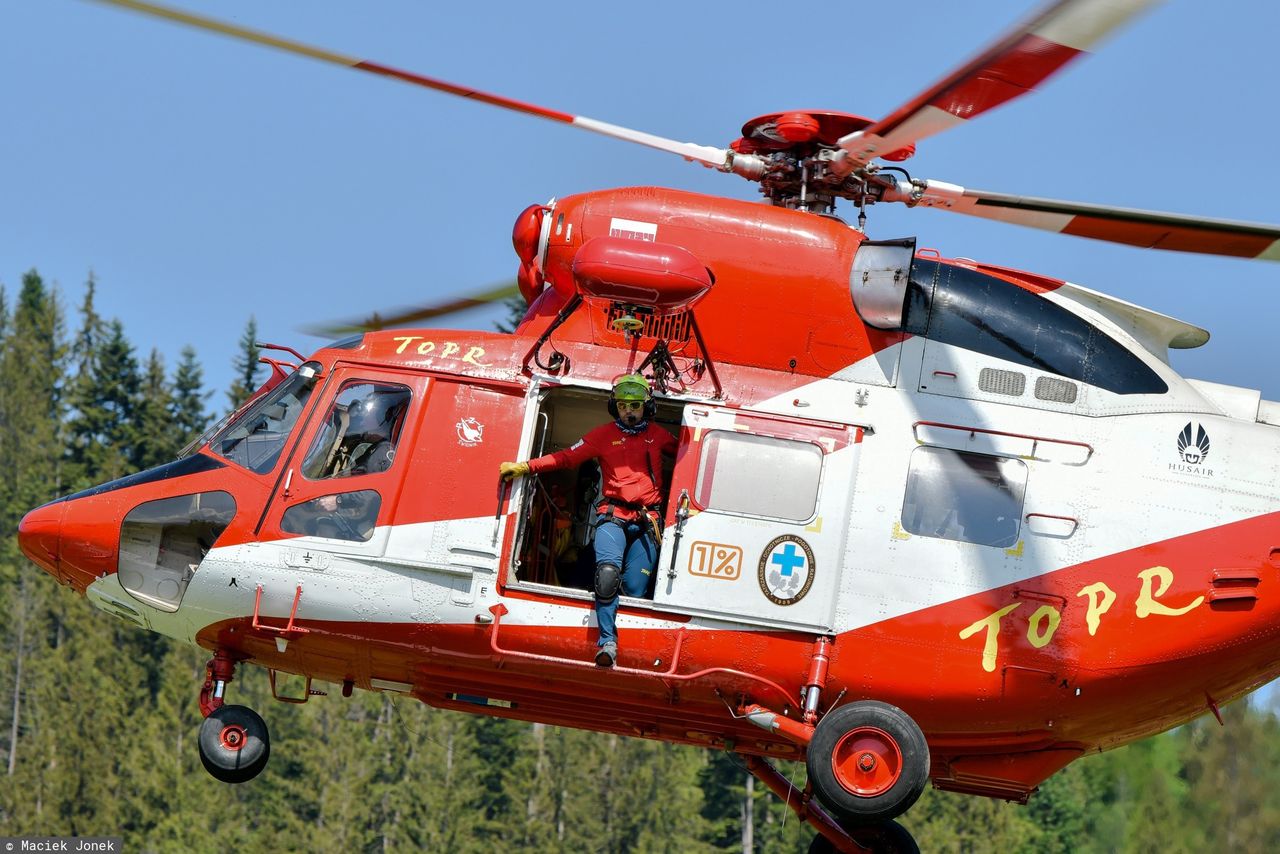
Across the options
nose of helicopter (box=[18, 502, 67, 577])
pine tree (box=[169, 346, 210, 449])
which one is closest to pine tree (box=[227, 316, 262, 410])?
pine tree (box=[169, 346, 210, 449])

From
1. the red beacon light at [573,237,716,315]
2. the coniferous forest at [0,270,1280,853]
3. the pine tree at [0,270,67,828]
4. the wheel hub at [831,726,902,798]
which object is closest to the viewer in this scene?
the red beacon light at [573,237,716,315]

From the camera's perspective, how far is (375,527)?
425 inches

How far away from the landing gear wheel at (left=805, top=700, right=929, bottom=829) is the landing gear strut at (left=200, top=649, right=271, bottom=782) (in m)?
3.52

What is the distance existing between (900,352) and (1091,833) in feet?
73.9

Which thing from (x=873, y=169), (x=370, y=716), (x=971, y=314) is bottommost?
(x=370, y=716)

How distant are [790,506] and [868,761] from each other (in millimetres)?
1599

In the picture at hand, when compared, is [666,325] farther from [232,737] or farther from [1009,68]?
[232,737]

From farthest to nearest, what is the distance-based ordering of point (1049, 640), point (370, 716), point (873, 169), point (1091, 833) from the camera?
point (370, 716), point (1091, 833), point (873, 169), point (1049, 640)

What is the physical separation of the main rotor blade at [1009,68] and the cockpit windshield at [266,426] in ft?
13.0

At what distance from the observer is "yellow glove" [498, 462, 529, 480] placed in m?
10.7

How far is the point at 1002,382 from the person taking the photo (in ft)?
35.9

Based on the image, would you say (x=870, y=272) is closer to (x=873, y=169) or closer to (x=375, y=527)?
(x=873, y=169)

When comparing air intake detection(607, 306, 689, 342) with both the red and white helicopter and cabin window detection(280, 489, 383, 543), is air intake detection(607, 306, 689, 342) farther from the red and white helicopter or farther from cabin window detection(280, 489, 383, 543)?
cabin window detection(280, 489, 383, 543)

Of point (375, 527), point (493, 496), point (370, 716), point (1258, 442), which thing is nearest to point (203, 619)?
point (375, 527)
